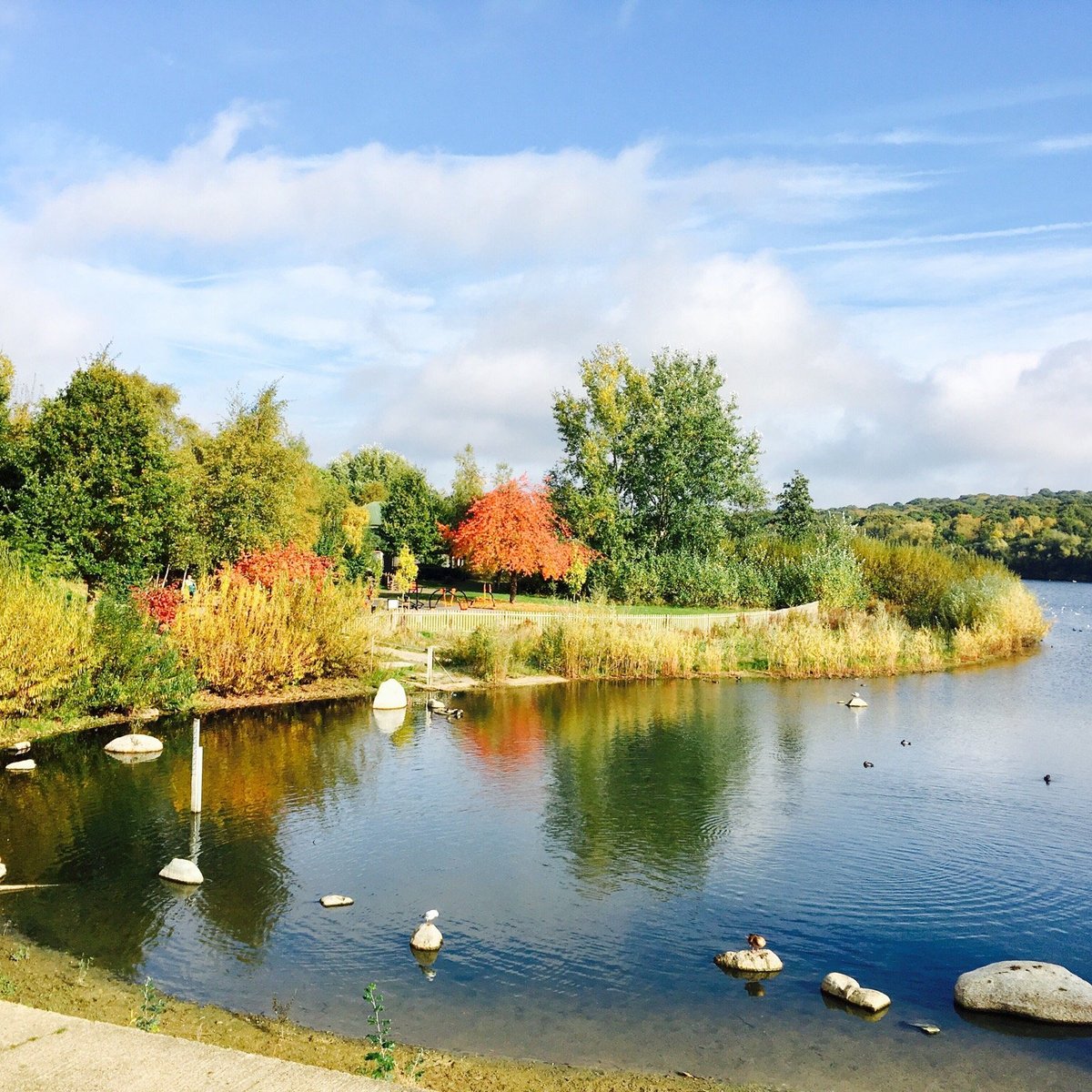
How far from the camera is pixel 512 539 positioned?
42500 mm

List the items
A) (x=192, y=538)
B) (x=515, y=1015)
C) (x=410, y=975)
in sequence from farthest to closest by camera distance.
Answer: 1. (x=192, y=538)
2. (x=410, y=975)
3. (x=515, y=1015)

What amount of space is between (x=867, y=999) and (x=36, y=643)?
16.4 meters

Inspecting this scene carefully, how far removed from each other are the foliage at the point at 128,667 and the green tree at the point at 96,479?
3.62m

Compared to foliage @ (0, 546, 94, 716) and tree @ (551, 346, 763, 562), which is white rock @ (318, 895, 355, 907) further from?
tree @ (551, 346, 763, 562)

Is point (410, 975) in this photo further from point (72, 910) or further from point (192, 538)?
point (192, 538)

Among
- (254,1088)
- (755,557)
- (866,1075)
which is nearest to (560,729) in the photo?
(866,1075)

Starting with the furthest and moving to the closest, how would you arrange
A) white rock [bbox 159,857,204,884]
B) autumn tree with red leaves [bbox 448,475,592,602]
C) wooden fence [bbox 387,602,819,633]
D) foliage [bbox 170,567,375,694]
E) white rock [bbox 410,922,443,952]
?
autumn tree with red leaves [bbox 448,475,592,602]
wooden fence [bbox 387,602,819,633]
foliage [bbox 170,567,375,694]
white rock [bbox 159,857,204,884]
white rock [bbox 410,922,443,952]

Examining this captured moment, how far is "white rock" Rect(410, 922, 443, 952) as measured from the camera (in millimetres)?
10109

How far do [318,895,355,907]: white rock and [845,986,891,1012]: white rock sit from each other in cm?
563

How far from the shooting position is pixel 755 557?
49.6 m

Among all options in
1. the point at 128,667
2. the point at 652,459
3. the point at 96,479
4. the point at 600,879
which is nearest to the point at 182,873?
the point at 600,879

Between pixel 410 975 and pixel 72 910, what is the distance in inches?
166

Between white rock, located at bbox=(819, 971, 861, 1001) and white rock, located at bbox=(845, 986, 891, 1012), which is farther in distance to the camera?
white rock, located at bbox=(819, 971, 861, 1001)

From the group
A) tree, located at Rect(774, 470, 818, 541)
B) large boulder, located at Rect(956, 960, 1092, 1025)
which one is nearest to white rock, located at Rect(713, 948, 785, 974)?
large boulder, located at Rect(956, 960, 1092, 1025)
